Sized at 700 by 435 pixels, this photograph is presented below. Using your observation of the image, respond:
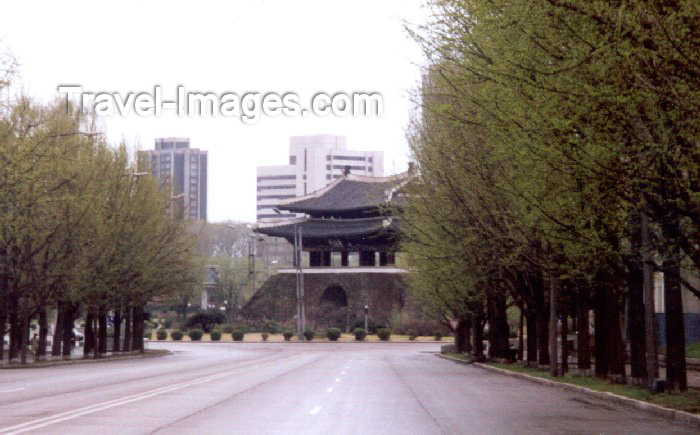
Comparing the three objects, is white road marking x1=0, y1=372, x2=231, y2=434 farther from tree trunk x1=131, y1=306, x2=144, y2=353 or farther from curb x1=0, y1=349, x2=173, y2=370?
tree trunk x1=131, y1=306, x2=144, y2=353

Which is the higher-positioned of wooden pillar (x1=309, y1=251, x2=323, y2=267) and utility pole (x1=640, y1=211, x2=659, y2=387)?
wooden pillar (x1=309, y1=251, x2=323, y2=267)

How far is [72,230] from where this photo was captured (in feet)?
149

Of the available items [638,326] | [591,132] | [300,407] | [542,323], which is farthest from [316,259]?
[591,132]

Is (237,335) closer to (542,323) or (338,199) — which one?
(338,199)

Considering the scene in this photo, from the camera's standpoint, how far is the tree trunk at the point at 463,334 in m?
59.2

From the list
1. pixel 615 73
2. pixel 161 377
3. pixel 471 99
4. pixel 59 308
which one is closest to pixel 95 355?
pixel 59 308

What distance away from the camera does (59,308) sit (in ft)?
167

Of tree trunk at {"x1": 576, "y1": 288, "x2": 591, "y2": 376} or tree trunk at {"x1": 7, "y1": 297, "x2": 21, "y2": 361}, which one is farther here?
tree trunk at {"x1": 7, "y1": 297, "x2": 21, "y2": 361}

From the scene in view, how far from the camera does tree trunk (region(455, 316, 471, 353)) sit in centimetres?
5924

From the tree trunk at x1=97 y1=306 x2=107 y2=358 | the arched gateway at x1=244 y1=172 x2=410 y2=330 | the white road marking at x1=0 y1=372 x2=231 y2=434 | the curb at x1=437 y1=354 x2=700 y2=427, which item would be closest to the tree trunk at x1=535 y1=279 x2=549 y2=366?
the curb at x1=437 y1=354 x2=700 y2=427

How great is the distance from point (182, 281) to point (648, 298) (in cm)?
3880

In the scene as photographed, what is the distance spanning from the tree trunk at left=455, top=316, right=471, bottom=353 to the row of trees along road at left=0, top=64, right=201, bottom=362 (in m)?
15.8

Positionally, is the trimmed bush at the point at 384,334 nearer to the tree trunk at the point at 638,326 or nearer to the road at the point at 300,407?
the road at the point at 300,407

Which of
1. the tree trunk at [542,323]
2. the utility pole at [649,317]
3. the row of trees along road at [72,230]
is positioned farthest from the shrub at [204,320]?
the utility pole at [649,317]
